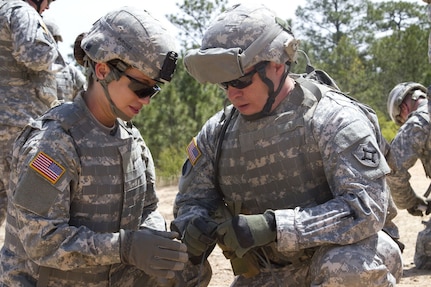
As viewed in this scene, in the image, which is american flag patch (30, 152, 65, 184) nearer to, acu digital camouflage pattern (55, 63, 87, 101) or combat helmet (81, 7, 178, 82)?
combat helmet (81, 7, 178, 82)

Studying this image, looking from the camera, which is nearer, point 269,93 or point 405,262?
point 269,93

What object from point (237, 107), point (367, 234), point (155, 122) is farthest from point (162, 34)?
point (155, 122)

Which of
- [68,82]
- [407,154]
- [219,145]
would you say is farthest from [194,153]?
[68,82]

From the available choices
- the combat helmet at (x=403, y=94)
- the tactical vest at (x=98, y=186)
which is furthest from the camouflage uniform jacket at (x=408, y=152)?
the tactical vest at (x=98, y=186)

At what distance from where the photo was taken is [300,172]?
373 centimetres

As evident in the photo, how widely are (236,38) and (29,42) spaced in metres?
2.69

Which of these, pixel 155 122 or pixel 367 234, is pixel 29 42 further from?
pixel 155 122

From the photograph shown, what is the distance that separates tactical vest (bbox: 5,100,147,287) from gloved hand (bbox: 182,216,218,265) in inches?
13.3

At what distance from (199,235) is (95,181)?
0.55 meters

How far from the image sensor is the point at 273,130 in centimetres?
375

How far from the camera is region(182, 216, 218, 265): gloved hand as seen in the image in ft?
11.7

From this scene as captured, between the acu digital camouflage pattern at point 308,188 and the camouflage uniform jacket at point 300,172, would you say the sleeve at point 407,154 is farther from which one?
the camouflage uniform jacket at point 300,172

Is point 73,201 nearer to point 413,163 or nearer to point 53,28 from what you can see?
point 413,163

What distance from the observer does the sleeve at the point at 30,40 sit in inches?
229
